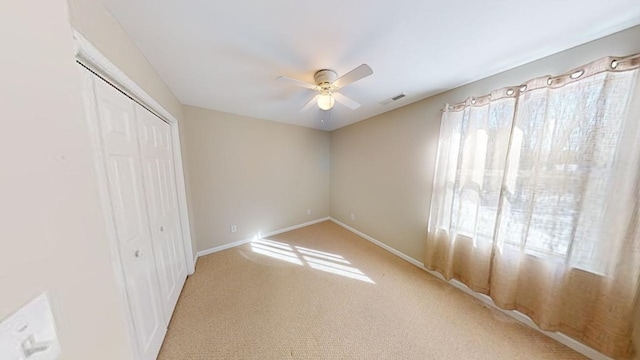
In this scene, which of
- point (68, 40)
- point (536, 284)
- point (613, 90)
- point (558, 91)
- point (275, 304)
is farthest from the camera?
point (275, 304)

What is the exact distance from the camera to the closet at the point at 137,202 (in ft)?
3.11

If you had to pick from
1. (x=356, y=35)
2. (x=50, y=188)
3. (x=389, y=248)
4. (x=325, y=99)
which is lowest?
(x=389, y=248)

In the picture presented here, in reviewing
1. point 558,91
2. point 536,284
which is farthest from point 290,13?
point 536,284

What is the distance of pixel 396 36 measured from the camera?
1.19 metres

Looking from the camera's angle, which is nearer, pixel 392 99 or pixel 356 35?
pixel 356 35

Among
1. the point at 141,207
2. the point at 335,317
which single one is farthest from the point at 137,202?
the point at 335,317

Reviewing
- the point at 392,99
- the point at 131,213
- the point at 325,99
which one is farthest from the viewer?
the point at 392,99

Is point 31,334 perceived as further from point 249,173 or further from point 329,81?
point 249,173

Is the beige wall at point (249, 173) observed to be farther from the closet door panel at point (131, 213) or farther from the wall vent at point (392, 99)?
the wall vent at point (392, 99)

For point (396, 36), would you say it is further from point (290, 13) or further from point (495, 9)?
point (290, 13)

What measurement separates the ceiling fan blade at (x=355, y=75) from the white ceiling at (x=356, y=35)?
12cm

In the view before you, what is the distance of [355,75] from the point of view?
139 cm

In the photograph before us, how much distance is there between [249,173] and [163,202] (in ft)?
4.24

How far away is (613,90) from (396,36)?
1371mm
